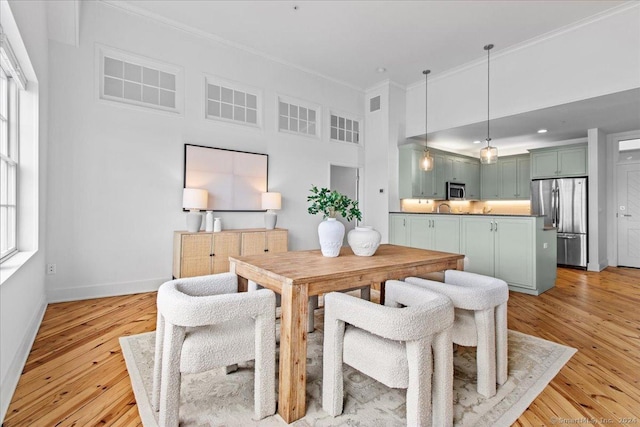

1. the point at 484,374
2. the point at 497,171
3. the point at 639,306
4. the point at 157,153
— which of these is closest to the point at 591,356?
the point at 484,374

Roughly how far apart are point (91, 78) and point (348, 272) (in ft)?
12.3

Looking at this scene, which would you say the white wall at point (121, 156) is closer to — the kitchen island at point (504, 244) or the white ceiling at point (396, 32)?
the white ceiling at point (396, 32)

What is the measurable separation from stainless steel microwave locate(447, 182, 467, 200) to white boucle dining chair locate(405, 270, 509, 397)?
541 cm

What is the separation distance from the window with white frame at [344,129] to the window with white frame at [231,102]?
5.00 ft

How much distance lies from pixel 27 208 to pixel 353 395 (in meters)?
2.85

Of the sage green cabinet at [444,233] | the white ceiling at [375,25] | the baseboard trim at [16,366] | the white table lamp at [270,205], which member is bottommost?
the baseboard trim at [16,366]

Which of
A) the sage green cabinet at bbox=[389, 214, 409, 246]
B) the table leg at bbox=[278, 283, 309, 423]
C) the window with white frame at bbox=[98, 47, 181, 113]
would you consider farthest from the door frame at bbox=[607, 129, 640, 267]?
the window with white frame at bbox=[98, 47, 181, 113]

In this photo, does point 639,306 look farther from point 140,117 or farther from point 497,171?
point 140,117

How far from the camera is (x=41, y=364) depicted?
2.05m

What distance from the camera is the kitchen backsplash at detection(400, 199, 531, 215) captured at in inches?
267

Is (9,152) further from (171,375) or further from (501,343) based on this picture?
(501,343)

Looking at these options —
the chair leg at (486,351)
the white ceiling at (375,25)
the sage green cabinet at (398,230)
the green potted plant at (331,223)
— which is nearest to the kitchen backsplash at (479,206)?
the sage green cabinet at (398,230)

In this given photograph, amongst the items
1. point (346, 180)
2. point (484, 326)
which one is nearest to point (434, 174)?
point (346, 180)

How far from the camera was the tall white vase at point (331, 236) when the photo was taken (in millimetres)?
2295
